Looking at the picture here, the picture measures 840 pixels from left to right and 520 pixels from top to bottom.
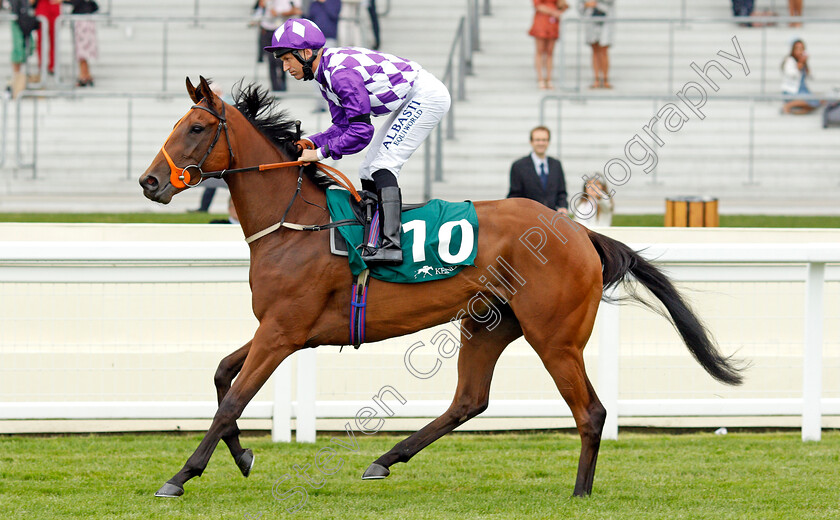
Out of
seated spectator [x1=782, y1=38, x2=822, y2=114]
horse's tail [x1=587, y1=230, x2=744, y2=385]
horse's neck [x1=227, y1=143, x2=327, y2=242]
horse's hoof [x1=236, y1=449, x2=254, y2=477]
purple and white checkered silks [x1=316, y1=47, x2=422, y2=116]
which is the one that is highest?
seated spectator [x1=782, y1=38, x2=822, y2=114]

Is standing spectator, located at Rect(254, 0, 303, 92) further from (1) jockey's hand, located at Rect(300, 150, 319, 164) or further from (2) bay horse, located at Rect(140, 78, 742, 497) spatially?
(1) jockey's hand, located at Rect(300, 150, 319, 164)

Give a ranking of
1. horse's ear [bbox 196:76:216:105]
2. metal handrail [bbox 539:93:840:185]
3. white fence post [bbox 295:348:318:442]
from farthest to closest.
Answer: metal handrail [bbox 539:93:840:185] < white fence post [bbox 295:348:318:442] < horse's ear [bbox 196:76:216:105]

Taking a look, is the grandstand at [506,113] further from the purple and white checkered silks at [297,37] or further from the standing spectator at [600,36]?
the purple and white checkered silks at [297,37]

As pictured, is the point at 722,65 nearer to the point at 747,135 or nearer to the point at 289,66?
the point at 747,135

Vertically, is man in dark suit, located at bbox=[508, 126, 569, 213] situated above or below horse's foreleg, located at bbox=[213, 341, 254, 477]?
above

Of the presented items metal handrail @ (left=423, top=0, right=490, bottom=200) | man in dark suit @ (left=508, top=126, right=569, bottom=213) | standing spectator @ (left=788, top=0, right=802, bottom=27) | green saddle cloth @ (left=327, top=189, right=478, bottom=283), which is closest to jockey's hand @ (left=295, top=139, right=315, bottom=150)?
green saddle cloth @ (left=327, top=189, right=478, bottom=283)

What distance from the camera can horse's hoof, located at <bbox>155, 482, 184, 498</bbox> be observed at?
14.1 feet

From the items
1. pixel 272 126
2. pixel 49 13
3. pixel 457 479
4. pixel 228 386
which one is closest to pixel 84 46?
pixel 49 13

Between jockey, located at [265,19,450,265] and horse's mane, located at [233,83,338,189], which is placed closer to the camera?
jockey, located at [265,19,450,265]

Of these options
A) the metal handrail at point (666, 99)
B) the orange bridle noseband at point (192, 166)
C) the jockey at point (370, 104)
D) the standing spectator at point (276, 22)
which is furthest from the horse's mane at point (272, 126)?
the standing spectator at point (276, 22)

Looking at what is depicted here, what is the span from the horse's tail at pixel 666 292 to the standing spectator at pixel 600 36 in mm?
7501

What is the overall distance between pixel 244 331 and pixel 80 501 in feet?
4.89

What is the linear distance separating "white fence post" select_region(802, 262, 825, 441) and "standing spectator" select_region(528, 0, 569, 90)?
6864 millimetres

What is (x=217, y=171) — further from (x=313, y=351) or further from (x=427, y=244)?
(x=313, y=351)
